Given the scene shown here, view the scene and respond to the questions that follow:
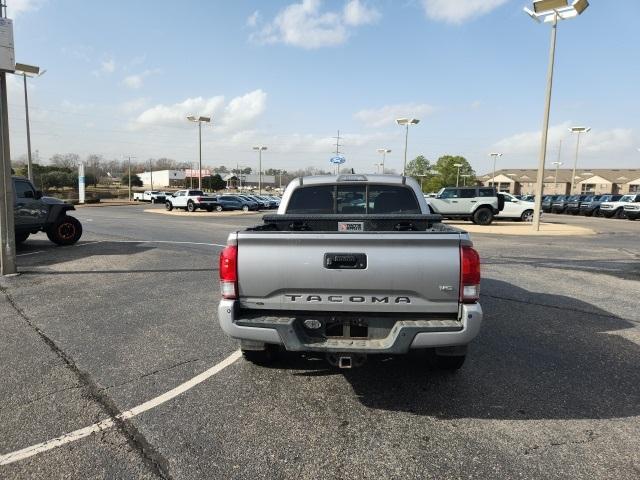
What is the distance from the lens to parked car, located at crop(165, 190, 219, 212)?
3881 cm

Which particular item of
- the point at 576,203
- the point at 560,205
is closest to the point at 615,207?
the point at 576,203

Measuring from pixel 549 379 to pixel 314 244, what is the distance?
2547mm

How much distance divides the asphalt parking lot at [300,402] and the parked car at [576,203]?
37744 millimetres

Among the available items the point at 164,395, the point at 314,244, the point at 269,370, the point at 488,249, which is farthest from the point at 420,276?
the point at 488,249

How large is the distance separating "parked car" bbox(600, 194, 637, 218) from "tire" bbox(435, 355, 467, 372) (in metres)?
35.6

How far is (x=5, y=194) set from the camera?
8.23 m

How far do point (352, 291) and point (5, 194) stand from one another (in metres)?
7.96

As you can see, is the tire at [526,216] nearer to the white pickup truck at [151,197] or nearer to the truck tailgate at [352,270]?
the truck tailgate at [352,270]

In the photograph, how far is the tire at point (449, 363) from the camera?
3.90 metres

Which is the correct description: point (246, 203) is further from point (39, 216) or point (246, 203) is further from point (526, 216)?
point (39, 216)

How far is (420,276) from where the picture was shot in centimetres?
317

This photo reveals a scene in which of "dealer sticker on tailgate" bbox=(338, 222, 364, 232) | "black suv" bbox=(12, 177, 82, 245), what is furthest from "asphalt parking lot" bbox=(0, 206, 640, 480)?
"black suv" bbox=(12, 177, 82, 245)

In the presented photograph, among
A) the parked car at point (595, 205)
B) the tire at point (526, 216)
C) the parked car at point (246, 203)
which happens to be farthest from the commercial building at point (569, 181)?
the tire at point (526, 216)

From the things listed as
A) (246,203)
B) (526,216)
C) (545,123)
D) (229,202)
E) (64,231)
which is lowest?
(246,203)
